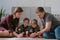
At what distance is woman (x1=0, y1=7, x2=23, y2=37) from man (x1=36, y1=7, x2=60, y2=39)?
16 cm

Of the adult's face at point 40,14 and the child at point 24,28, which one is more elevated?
the adult's face at point 40,14

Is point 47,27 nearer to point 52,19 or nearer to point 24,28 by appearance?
point 52,19

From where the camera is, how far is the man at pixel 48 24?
95cm

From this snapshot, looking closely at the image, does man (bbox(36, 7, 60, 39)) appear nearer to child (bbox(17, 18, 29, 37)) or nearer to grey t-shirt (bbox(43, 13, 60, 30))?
grey t-shirt (bbox(43, 13, 60, 30))

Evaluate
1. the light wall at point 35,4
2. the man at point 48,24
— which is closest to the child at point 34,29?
the man at point 48,24

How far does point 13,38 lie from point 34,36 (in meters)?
0.17

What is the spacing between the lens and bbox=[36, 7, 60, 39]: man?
95 centimetres

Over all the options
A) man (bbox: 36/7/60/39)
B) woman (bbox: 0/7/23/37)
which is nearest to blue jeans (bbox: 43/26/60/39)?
man (bbox: 36/7/60/39)

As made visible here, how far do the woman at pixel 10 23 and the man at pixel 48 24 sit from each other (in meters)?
0.16

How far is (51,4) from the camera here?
975mm

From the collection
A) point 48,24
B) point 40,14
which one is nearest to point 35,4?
point 40,14

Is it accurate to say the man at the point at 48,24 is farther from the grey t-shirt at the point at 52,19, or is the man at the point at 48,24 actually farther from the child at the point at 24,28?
the child at the point at 24,28

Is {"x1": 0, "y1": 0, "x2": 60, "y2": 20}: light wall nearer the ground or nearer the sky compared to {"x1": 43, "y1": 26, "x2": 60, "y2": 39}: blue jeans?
nearer the sky

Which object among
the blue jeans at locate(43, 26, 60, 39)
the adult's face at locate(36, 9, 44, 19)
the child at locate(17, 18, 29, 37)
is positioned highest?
the adult's face at locate(36, 9, 44, 19)
